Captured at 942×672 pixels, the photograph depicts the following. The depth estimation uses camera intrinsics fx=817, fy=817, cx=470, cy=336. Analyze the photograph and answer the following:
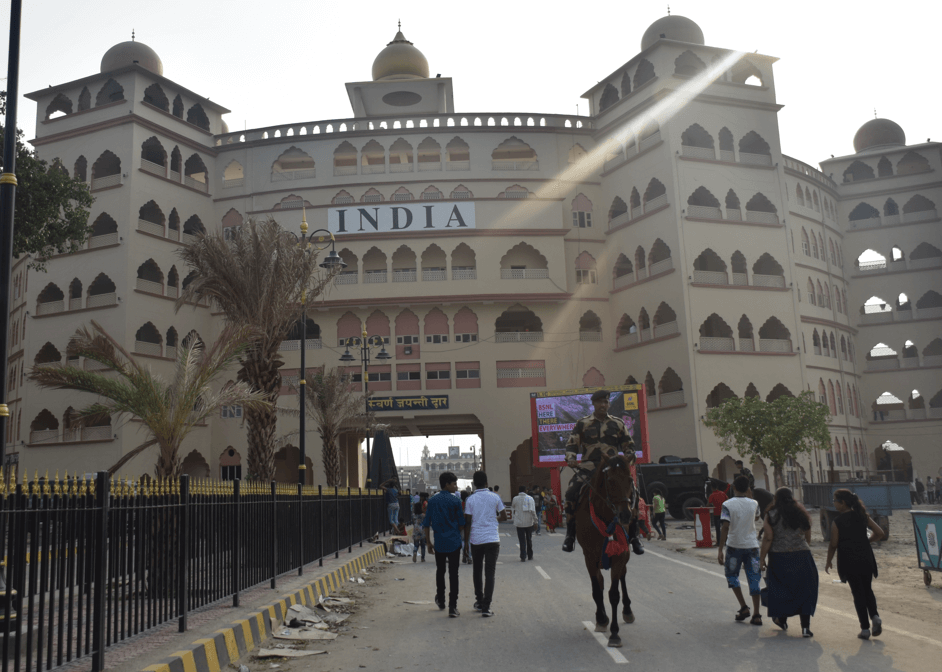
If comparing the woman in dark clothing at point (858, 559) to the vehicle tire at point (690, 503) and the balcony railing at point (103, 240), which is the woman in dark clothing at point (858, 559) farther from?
the balcony railing at point (103, 240)

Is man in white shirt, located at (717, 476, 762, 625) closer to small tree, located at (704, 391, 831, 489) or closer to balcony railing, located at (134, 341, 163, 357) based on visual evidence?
small tree, located at (704, 391, 831, 489)

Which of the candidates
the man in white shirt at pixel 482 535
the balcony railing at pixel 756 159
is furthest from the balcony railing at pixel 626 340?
the man in white shirt at pixel 482 535

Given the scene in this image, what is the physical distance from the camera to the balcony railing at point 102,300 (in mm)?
39219

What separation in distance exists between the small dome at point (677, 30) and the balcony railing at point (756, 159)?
723cm

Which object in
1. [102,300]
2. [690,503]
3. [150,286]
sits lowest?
[690,503]

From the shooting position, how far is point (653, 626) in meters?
8.41

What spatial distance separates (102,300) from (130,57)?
1418cm

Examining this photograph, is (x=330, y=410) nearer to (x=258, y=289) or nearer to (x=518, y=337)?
(x=518, y=337)

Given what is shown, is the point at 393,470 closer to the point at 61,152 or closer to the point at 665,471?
the point at 665,471

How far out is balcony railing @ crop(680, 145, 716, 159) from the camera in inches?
1596

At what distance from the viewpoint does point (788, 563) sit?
7.88 m

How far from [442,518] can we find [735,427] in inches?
964

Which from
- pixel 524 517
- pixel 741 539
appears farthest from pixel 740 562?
pixel 524 517

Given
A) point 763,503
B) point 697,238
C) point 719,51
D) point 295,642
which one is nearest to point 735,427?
point 697,238
